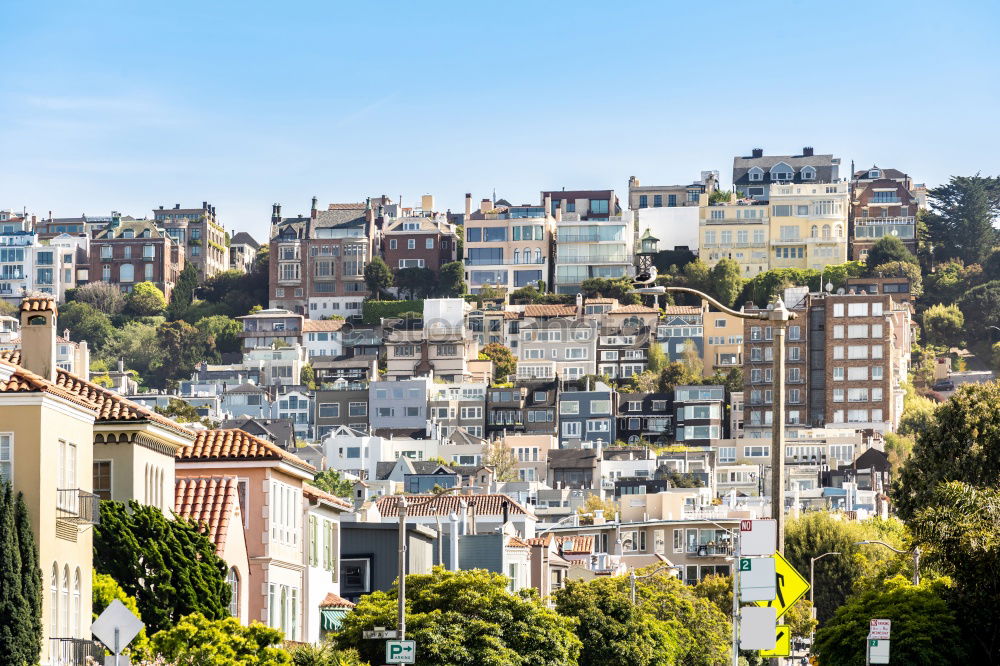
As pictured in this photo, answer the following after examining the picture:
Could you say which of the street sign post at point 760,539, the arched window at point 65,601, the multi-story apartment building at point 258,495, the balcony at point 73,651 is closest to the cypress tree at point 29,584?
the balcony at point 73,651

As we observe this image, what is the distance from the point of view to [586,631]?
7312 centimetres

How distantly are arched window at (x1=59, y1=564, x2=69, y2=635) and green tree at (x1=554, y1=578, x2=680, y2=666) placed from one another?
32831 millimetres

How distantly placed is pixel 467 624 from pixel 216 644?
18852mm

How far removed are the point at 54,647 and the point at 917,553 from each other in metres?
40.1

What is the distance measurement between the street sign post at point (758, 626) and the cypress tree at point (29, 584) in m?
13.0

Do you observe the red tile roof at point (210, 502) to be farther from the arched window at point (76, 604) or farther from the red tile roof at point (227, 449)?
the arched window at point (76, 604)

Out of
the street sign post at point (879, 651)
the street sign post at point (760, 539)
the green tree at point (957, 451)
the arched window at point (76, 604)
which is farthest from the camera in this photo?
the green tree at point (957, 451)

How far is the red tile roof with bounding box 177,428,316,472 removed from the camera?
5366 centimetres

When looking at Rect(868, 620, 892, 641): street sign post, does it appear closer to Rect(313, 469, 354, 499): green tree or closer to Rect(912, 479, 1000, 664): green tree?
Rect(912, 479, 1000, 664): green tree

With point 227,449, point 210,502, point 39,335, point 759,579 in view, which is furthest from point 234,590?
point 759,579

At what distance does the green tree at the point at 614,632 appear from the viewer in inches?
2872

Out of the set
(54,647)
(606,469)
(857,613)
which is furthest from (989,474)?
(606,469)

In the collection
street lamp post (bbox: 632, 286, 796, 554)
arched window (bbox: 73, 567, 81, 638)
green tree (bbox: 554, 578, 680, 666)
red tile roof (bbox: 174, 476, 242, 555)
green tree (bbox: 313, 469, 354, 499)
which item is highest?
street lamp post (bbox: 632, 286, 796, 554)

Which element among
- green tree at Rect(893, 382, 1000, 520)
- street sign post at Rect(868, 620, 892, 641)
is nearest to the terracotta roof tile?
green tree at Rect(893, 382, 1000, 520)
